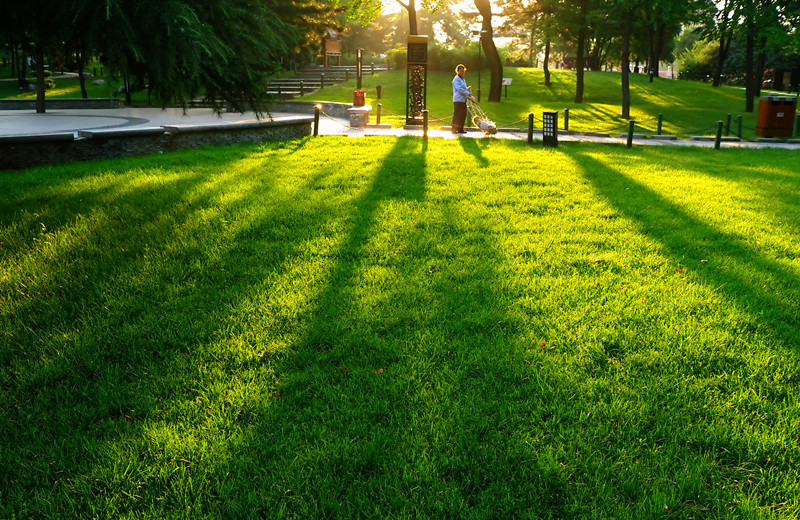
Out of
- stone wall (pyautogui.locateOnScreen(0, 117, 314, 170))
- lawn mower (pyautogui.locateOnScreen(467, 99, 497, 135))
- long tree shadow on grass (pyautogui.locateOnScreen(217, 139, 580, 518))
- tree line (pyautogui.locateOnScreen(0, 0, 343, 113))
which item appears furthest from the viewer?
lawn mower (pyautogui.locateOnScreen(467, 99, 497, 135))

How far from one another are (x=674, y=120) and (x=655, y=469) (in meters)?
28.2

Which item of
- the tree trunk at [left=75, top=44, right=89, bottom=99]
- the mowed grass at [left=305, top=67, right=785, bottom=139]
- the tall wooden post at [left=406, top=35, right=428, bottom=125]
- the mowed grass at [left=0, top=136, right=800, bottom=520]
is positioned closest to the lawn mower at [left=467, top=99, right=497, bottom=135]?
the mowed grass at [left=305, top=67, right=785, bottom=139]

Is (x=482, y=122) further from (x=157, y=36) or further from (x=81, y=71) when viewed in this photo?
(x=81, y=71)

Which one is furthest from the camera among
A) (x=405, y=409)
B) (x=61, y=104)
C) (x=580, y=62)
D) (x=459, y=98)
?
(x=580, y=62)

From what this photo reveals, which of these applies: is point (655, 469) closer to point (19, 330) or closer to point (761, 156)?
point (19, 330)

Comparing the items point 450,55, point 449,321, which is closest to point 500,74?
point 450,55

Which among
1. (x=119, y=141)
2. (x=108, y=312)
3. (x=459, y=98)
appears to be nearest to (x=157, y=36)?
(x=108, y=312)

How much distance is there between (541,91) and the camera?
3766 cm

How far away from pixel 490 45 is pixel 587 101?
841 centimetres

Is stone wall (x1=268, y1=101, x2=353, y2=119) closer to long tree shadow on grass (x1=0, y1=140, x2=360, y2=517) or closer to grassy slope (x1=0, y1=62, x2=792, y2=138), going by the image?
grassy slope (x1=0, y1=62, x2=792, y2=138)

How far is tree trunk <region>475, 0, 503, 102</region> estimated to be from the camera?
29156 millimetres

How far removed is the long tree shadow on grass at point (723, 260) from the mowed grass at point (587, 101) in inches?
465

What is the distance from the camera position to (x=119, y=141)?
39.0 feet

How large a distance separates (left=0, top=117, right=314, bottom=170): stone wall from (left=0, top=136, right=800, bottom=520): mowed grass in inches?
146
